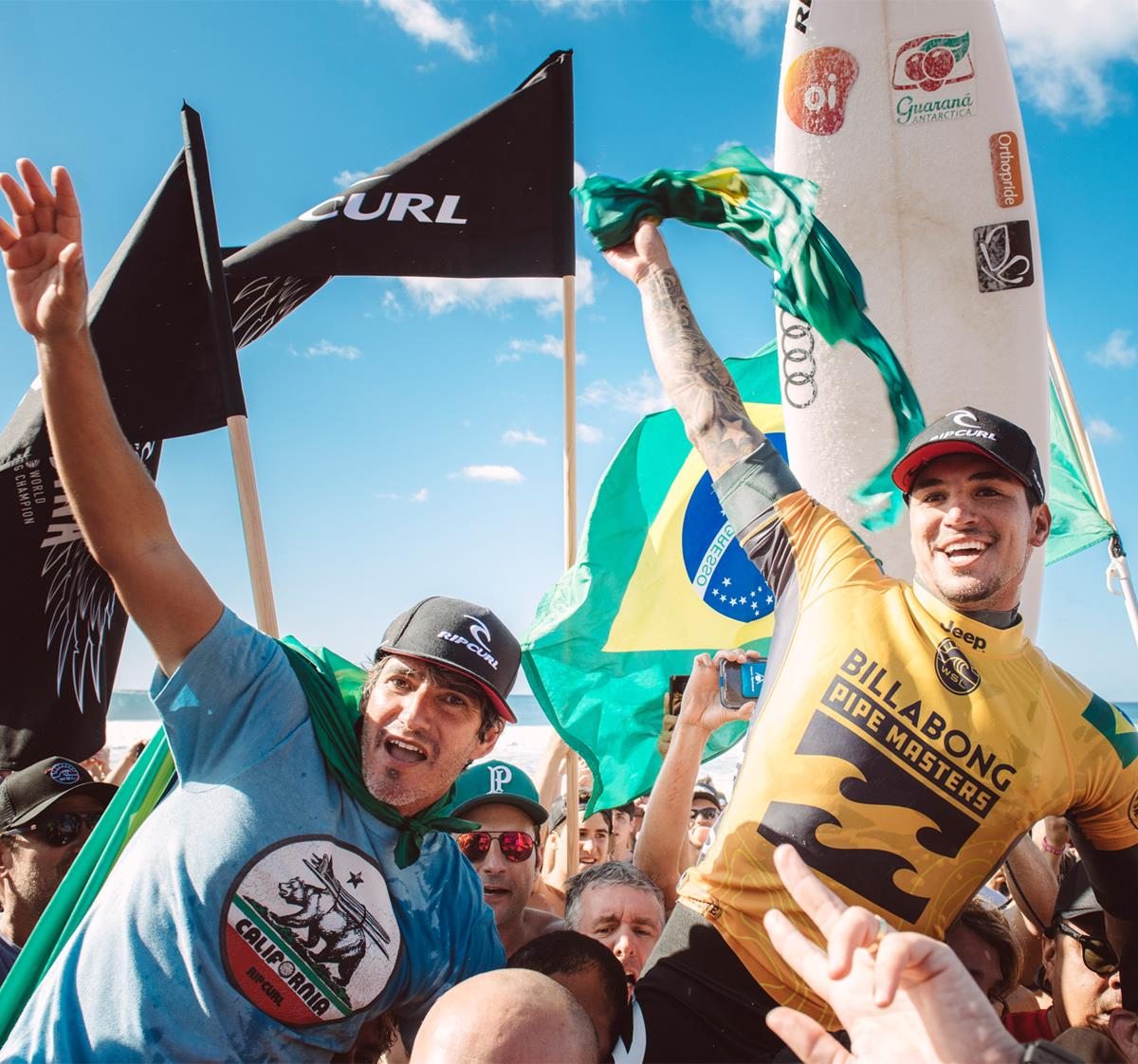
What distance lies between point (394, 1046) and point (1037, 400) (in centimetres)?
378

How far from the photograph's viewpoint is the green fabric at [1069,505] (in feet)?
19.5

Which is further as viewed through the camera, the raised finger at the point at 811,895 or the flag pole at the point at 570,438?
the flag pole at the point at 570,438

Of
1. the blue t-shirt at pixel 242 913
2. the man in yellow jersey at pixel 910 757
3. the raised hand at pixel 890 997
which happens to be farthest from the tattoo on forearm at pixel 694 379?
the raised hand at pixel 890 997

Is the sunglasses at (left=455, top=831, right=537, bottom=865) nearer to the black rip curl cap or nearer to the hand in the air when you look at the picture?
the black rip curl cap

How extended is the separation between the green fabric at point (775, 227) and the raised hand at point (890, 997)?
185 centimetres

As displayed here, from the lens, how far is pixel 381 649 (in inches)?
83.1

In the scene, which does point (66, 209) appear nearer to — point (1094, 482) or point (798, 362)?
point (798, 362)

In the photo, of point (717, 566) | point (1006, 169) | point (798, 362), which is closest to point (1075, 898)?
point (798, 362)

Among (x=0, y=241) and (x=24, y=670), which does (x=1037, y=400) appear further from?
(x=24, y=670)

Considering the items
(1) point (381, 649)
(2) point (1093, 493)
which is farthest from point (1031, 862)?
(2) point (1093, 493)

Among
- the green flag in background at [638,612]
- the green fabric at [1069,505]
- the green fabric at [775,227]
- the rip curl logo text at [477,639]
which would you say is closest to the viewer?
the rip curl logo text at [477,639]

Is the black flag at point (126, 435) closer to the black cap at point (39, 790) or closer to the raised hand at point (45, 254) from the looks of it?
the black cap at point (39, 790)

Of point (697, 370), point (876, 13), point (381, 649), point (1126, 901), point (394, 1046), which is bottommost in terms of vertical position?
point (394, 1046)

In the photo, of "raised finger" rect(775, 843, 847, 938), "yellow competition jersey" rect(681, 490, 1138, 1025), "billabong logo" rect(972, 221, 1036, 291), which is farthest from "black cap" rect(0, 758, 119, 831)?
"billabong logo" rect(972, 221, 1036, 291)
